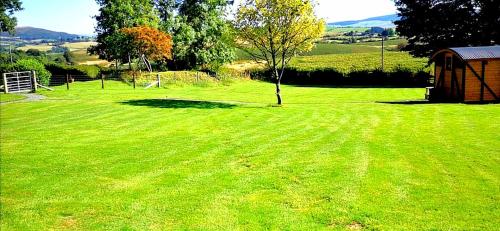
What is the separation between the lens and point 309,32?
2683cm

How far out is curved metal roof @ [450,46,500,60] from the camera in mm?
26792

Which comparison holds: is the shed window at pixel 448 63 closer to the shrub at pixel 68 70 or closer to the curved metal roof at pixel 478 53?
the curved metal roof at pixel 478 53

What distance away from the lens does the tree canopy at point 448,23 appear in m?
47.7

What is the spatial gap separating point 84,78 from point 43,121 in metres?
35.6

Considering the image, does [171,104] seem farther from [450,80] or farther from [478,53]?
[478,53]

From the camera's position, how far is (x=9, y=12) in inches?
2144

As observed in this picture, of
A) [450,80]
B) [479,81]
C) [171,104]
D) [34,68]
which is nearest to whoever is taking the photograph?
[171,104]

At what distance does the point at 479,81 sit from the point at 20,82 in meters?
36.0

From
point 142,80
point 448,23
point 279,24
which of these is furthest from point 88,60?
point 279,24

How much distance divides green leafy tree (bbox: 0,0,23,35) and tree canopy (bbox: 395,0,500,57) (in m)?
52.0

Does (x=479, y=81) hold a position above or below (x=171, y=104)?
above

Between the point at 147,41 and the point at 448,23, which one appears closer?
the point at 147,41

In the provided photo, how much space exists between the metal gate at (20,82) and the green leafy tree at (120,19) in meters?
17.2

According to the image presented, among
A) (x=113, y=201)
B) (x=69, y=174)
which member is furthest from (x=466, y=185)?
(x=69, y=174)
